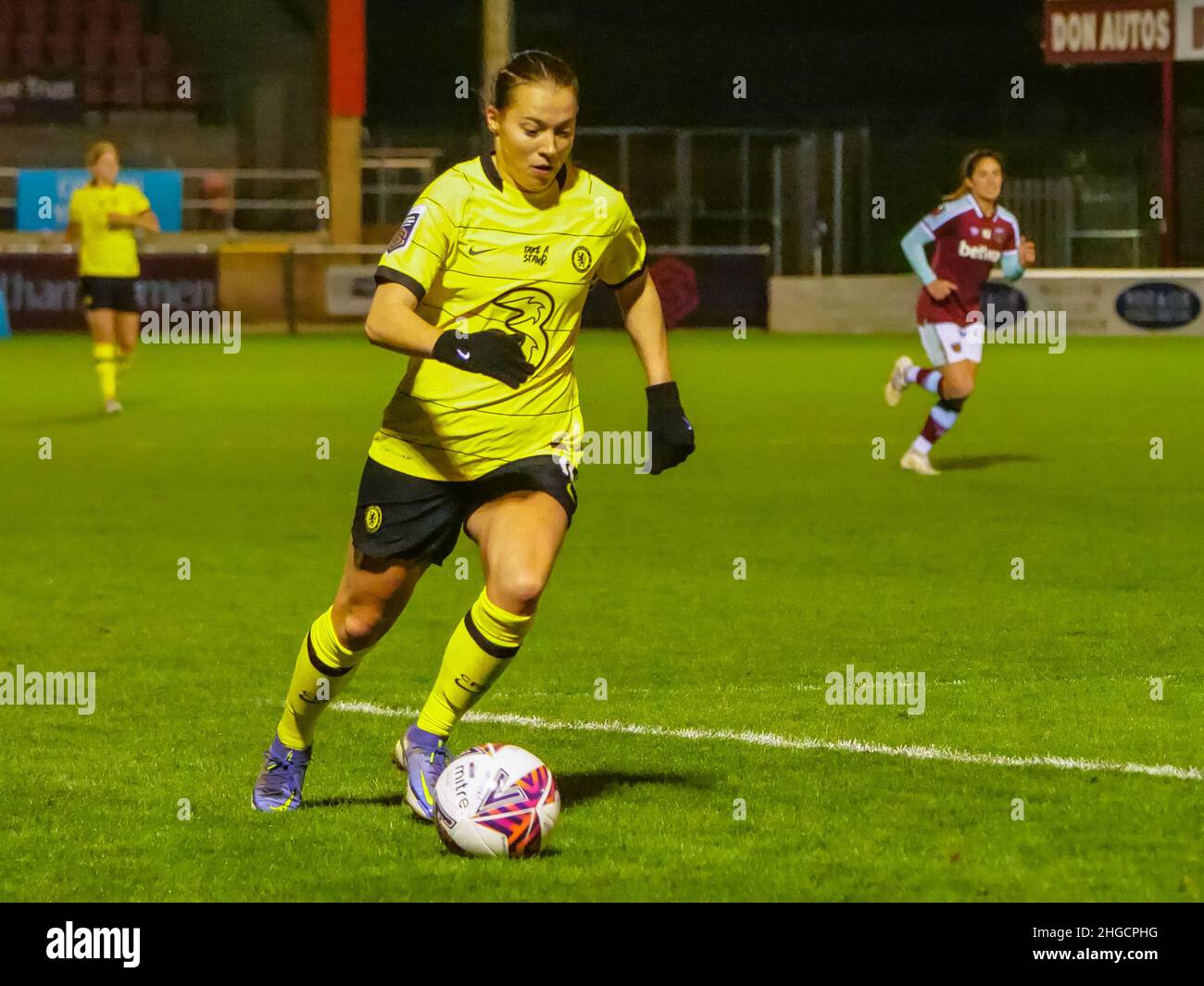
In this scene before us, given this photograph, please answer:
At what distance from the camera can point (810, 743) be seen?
22.4 ft

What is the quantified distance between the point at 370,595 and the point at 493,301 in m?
0.84

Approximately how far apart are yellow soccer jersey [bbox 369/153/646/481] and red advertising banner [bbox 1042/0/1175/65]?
29.5 metres

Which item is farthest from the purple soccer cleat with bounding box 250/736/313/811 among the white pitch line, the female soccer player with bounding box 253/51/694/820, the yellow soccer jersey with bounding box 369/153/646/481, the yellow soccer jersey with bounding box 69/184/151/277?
the yellow soccer jersey with bounding box 69/184/151/277

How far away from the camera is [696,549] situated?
11.6 m

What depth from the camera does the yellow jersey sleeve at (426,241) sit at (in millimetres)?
5578

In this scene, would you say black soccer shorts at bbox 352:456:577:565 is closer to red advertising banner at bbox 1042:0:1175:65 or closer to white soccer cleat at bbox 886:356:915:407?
white soccer cleat at bbox 886:356:915:407

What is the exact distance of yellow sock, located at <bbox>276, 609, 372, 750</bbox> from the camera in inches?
233

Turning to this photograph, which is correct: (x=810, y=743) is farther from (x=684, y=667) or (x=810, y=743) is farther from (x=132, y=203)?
(x=132, y=203)

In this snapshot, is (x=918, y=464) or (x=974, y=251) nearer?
(x=974, y=251)

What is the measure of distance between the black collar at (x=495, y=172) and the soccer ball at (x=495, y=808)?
1505 mm

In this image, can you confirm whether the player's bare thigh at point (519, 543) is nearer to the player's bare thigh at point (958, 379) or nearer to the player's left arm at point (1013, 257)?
the player's bare thigh at point (958, 379)

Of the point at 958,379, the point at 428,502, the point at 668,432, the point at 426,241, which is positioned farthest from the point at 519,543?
the point at 958,379
